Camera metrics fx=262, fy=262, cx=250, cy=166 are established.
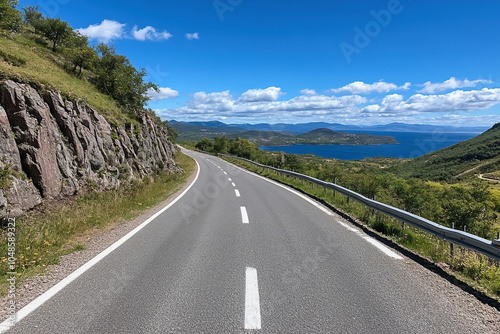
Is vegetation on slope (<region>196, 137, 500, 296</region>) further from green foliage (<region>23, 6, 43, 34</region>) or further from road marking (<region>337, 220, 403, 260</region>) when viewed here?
green foliage (<region>23, 6, 43, 34</region>)

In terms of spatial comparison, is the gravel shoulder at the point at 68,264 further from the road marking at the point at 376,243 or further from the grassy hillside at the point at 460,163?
the grassy hillside at the point at 460,163

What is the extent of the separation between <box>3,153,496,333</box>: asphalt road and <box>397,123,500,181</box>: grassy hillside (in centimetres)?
10554

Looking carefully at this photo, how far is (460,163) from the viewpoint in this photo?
123188mm

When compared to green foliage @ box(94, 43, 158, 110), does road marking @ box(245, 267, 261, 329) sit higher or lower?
lower

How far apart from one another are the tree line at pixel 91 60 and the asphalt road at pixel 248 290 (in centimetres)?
1992

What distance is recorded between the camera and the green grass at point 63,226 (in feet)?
14.4

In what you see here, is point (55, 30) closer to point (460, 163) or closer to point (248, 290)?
point (248, 290)

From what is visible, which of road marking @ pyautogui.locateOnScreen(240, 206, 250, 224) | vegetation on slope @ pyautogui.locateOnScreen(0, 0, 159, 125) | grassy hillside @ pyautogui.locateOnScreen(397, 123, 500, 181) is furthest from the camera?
grassy hillside @ pyautogui.locateOnScreen(397, 123, 500, 181)

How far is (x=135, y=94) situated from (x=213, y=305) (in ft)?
81.3

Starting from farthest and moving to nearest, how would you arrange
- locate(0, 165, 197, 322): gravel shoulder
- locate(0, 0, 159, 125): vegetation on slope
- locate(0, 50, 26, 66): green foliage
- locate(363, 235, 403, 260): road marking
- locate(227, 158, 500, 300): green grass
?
locate(0, 0, 159, 125): vegetation on slope → locate(0, 50, 26, 66): green foliage → locate(363, 235, 403, 260): road marking → locate(227, 158, 500, 300): green grass → locate(0, 165, 197, 322): gravel shoulder

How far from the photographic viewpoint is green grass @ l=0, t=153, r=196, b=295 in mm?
4377

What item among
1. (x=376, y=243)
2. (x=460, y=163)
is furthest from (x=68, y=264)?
(x=460, y=163)

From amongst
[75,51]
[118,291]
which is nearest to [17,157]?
[118,291]

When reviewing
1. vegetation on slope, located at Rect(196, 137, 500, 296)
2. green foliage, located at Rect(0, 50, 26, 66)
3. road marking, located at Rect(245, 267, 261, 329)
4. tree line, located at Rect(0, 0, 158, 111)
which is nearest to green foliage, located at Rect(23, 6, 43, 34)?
tree line, located at Rect(0, 0, 158, 111)
